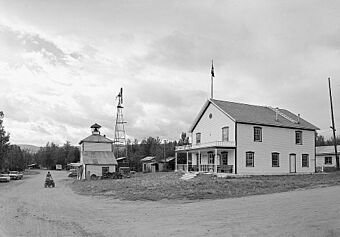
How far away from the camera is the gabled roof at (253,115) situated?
39.1 metres

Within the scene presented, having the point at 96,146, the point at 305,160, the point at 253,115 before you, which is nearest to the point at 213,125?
the point at 253,115

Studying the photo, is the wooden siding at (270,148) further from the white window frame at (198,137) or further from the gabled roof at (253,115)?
the white window frame at (198,137)

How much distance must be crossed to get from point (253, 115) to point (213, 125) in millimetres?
4322

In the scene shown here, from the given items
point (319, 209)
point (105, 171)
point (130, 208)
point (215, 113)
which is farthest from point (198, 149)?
point (319, 209)

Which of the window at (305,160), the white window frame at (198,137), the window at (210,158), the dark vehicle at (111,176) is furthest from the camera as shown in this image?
the dark vehicle at (111,176)

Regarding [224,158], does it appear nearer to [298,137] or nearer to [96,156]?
[298,137]

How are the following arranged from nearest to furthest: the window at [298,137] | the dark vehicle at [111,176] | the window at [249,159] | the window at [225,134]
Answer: the window at [249,159] < the window at [225,134] < the window at [298,137] < the dark vehicle at [111,176]

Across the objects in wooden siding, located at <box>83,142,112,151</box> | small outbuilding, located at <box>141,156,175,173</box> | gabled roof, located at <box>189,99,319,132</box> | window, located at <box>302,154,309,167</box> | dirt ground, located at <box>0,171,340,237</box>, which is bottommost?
dirt ground, located at <box>0,171,340,237</box>

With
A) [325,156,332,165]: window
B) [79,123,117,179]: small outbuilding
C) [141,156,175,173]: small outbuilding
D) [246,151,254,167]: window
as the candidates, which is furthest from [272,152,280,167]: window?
[141,156,175,173]: small outbuilding

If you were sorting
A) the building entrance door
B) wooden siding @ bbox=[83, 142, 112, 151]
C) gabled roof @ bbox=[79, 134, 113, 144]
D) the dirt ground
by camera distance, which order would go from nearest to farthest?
the dirt ground → the building entrance door → wooden siding @ bbox=[83, 142, 112, 151] → gabled roof @ bbox=[79, 134, 113, 144]

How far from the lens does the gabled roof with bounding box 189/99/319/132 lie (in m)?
39.1

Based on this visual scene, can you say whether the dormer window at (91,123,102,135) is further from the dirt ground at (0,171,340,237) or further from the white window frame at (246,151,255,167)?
the dirt ground at (0,171,340,237)

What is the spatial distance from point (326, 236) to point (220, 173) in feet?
88.5

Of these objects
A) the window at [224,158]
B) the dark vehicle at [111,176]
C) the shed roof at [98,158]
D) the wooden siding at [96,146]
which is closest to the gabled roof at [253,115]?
the window at [224,158]
